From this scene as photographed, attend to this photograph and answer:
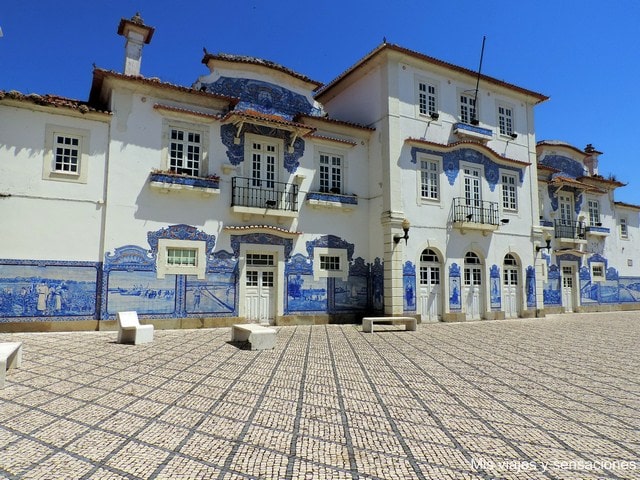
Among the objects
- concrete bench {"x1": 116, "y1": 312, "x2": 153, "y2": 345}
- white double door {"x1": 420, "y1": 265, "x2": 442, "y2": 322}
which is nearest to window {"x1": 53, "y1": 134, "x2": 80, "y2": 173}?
concrete bench {"x1": 116, "y1": 312, "x2": 153, "y2": 345}

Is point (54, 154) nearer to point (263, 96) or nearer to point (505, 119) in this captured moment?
point (263, 96)

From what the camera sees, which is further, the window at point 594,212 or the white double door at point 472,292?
the window at point 594,212

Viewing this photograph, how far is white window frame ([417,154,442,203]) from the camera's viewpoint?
14.8 meters

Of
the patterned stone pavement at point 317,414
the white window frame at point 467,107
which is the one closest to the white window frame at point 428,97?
the white window frame at point 467,107

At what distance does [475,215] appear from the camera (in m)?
15.7

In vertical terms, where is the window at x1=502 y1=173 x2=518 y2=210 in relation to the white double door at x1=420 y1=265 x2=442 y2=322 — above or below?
above

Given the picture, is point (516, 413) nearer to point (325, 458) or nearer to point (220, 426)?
point (325, 458)

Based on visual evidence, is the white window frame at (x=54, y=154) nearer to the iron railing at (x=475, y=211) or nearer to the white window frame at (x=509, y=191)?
the iron railing at (x=475, y=211)

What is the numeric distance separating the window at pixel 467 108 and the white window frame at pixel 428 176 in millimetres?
2233

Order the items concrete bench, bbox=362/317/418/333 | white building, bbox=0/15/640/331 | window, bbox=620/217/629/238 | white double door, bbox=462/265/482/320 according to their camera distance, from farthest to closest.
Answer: window, bbox=620/217/629/238
white double door, bbox=462/265/482/320
concrete bench, bbox=362/317/418/333
white building, bbox=0/15/640/331

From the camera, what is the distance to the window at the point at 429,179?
14883mm

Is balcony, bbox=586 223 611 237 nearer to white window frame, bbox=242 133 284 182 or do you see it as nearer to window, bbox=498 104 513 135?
window, bbox=498 104 513 135

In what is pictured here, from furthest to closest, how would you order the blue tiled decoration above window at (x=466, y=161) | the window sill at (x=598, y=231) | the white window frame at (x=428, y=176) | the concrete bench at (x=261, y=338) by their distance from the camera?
the window sill at (x=598, y=231) < the blue tiled decoration above window at (x=466, y=161) < the white window frame at (x=428, y=176) < the concrete bench at (x=261, y=338)

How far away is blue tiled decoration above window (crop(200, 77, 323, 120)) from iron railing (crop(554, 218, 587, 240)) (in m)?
13.0
